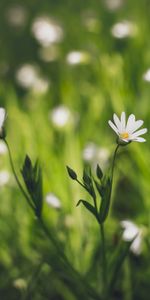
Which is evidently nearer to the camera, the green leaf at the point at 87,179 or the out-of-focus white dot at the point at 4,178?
the green leaf at the point at 87,179

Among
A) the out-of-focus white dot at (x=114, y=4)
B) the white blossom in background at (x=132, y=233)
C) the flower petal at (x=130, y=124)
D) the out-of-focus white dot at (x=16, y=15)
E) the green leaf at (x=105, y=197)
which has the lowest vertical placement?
the white blossom in background at (x=132, y=233)

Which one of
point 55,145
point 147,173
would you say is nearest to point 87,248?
point 147,173

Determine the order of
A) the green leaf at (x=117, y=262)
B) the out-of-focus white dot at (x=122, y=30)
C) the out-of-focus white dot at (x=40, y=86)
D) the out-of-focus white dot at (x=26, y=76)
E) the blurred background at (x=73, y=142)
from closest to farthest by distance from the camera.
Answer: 1. the green leaf at (x=117, y=262)
2. the blurred background at (x=73, y=142)
3. the out-of-focus white dot at (x=122, y=30)
4. the out-of-focus white dot at (x=40, y=86)
5. the out-of-focus white dot at (x=26, y=76)

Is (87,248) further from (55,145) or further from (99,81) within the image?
(99,81)

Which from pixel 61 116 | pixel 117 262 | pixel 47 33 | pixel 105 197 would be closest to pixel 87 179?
pixel 105 197

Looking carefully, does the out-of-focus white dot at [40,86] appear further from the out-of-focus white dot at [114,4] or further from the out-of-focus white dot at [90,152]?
the out-of-focus white dot at [114,4]

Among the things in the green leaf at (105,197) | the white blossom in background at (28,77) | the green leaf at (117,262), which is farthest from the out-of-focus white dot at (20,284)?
the white blossom in background at (28,77)

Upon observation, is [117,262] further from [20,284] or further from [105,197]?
[20,284]

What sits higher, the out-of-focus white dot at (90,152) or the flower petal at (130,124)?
the out-of-focus white dot at (90,152)
